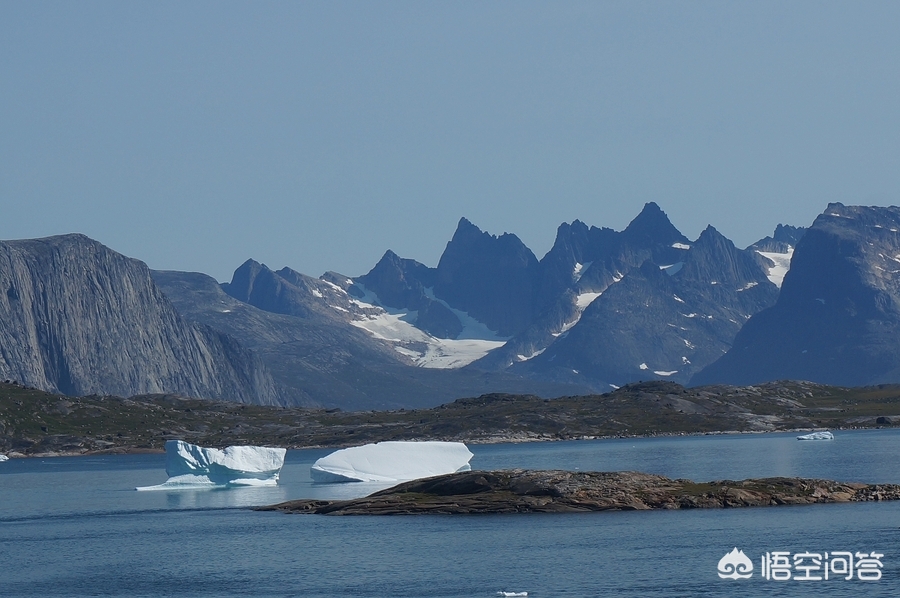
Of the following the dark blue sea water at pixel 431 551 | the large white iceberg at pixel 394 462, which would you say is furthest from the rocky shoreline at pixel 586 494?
the large white iceberg at pixel 394 462

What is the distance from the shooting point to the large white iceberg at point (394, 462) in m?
148

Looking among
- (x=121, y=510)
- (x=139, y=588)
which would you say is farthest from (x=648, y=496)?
(x=121, y=510)

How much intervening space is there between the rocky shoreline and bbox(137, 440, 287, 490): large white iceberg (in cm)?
4761

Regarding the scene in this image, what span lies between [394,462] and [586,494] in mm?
46248

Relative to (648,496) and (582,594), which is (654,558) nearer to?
(582,594)

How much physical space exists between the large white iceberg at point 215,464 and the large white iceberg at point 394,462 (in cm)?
813

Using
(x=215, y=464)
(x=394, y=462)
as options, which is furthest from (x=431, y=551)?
(x=215, y=464)

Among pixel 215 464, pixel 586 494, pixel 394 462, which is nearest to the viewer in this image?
pixel 586 494

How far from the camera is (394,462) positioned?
15212 cm

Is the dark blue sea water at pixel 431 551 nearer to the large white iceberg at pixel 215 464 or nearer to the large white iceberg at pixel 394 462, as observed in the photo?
the large white iceberg at pixel 394 462

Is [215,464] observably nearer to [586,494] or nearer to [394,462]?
[394,462]

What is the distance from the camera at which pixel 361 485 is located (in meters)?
158

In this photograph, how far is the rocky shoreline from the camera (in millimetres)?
107938

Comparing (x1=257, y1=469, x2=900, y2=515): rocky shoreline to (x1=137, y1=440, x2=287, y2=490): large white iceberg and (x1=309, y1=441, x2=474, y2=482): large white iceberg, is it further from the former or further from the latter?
(x1=137, y1=440, x2=287, y2=490): large white iceberg
